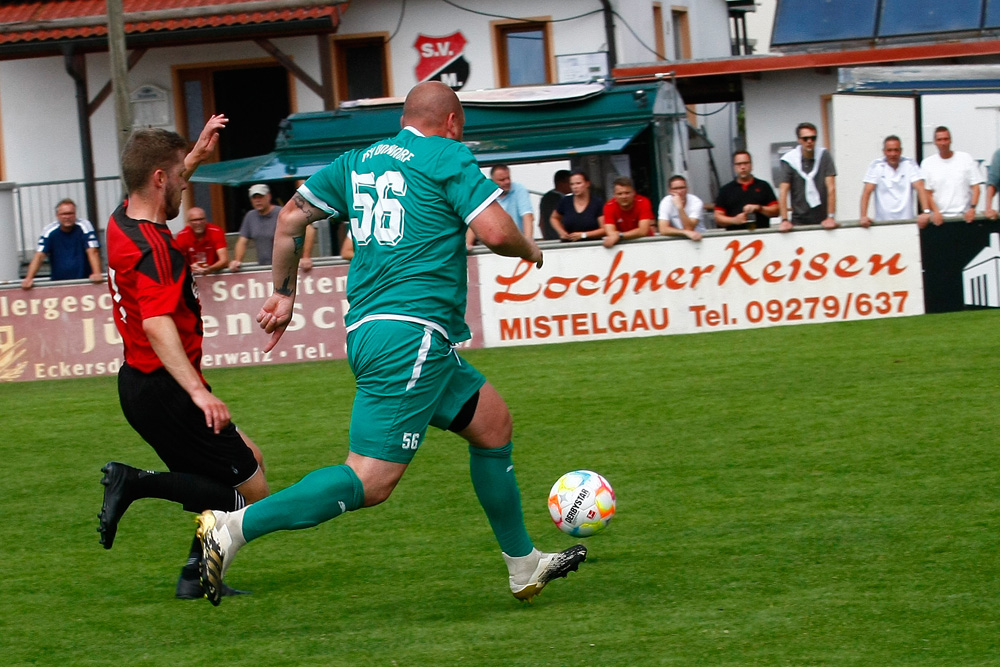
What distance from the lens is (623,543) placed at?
6000 mm

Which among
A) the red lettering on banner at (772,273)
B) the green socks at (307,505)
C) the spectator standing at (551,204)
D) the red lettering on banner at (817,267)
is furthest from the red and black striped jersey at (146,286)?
the spectator standing at (551,204)

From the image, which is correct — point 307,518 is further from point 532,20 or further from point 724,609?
point 532,20

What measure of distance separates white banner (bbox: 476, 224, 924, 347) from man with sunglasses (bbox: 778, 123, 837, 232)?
3.74 feet

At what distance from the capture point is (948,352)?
10930 millimetres

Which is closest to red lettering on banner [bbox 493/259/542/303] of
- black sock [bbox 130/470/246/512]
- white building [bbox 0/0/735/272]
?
white building [bbox 0/0/735/272]

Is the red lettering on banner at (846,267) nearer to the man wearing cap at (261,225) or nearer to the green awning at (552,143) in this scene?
the green awning at (552,143)

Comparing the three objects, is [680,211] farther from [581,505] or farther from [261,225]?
[581,505]

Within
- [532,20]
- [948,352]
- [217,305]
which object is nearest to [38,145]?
[532,20]

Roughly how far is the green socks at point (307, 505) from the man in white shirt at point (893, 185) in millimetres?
10225

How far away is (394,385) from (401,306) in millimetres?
275

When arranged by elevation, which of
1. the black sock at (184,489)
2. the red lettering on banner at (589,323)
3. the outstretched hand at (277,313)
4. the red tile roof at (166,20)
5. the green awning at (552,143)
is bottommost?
the black sock at (184,489)

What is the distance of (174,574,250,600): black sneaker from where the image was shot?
5.48 meters

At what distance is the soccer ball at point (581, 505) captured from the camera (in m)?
5.94

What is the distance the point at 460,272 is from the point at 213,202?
56.8ft
